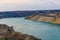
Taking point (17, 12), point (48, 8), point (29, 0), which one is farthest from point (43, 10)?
point (17, 12)

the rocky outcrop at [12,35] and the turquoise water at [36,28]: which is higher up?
the turquoise water at [36,28]

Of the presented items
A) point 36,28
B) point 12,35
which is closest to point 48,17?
point 36,28

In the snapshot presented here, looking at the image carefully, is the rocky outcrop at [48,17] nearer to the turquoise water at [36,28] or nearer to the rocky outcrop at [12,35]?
the turquoise water at [36,28]

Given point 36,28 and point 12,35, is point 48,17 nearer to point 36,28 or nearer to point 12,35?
point 36,28

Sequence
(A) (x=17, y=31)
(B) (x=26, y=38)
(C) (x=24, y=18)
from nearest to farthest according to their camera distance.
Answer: (B) (x=26, y=38), (A) (x=17, y=31), (C) (x=24, y=18)

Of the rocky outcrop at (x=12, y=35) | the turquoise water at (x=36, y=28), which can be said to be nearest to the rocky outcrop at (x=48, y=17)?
the turquoise water at (x=36, y=28)

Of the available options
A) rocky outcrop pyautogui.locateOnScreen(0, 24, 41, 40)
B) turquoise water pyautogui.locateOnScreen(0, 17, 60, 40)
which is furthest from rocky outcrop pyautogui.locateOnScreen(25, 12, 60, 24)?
rocky outcrop pyautogui.locateOnScreen(0, 24, 41, 40)

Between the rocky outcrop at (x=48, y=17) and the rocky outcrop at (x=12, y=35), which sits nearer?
the rocky outcrop at (x=12, y=35)

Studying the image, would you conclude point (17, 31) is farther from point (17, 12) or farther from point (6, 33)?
point (17, 12)
